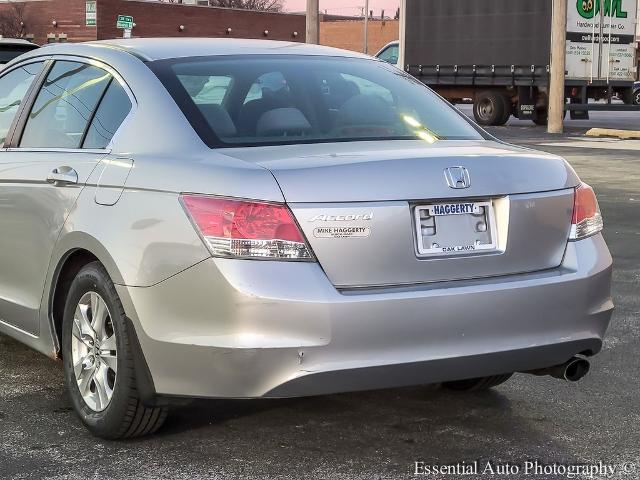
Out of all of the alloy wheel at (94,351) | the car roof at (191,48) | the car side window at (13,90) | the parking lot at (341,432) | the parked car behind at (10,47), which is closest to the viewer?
the parking lot at (341,432)

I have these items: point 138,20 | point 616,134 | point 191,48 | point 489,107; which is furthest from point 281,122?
point 138,20

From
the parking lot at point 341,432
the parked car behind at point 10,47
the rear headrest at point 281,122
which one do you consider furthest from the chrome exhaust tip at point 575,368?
the parked car behind at point 10,47

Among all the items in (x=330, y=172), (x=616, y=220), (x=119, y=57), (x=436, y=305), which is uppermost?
(x=119, y=57)

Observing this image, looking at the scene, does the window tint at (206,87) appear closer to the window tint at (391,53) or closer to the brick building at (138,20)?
the window tint at (391,53)

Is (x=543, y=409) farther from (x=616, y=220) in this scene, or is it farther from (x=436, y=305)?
(x=616, y=220)

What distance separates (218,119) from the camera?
471 cm

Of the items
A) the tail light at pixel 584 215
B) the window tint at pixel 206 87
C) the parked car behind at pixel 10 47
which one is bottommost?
the tail light at pixel 584 215

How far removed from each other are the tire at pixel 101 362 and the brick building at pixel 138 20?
46725 millimetres

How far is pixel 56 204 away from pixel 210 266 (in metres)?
1.18

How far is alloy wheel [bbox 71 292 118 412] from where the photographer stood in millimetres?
4648

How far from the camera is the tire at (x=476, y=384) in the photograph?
5.40m

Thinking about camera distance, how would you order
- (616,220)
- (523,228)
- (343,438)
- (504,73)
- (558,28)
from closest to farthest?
(523,228) < (343,438) < (616,220) < (558,28) < (504,73)

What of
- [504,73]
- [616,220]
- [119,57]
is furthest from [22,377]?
[504,73]

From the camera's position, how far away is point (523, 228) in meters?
4.45
